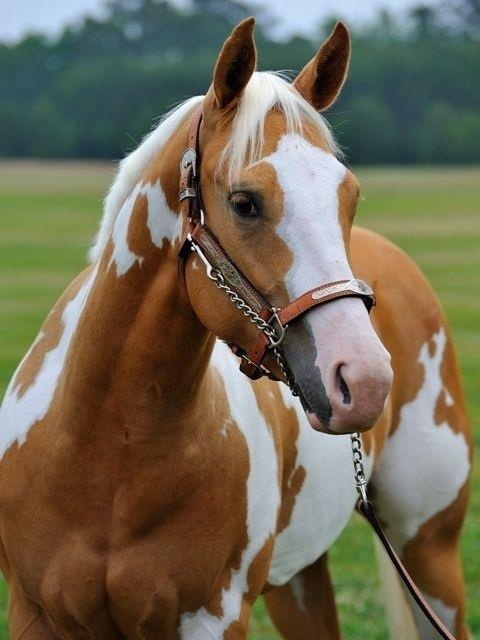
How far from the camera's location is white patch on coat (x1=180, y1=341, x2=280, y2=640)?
327 cm

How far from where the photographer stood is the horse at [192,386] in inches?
108

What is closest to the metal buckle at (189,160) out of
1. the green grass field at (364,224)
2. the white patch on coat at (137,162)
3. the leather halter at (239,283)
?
the leather halter at (239,283)

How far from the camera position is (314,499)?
3920 mm

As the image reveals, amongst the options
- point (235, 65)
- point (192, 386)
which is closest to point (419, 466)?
point (192, 386)

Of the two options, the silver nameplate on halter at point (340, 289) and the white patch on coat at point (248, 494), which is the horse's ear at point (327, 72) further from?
the white patch on coat at point (248, 494)

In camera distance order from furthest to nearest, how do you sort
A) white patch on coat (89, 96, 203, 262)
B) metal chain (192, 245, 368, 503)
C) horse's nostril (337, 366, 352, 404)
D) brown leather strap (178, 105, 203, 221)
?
white patch on coat (89, 96, 203, 262) < brown leather strap (178, 105, 203, 221) < metal chain (192, 245, 368, 503) < horse's nostril (337, 366, 352, 404)

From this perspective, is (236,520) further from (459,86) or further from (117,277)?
(459,86)

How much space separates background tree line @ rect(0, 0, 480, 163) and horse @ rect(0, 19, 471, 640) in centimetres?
5035

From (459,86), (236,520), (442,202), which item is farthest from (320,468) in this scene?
(459,86)

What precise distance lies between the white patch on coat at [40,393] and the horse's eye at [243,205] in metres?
Result: 0.67

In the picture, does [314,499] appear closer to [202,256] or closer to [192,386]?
[192,386]

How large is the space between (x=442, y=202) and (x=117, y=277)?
38578mm

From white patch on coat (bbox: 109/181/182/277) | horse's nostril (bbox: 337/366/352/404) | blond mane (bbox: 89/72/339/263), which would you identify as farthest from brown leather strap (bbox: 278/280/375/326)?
white patch on coat (bbox: 109/181/182/277)

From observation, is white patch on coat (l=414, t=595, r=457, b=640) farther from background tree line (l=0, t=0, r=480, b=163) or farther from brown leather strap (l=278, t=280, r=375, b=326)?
background tree line (l=0, t=0, r=480, b=163)
